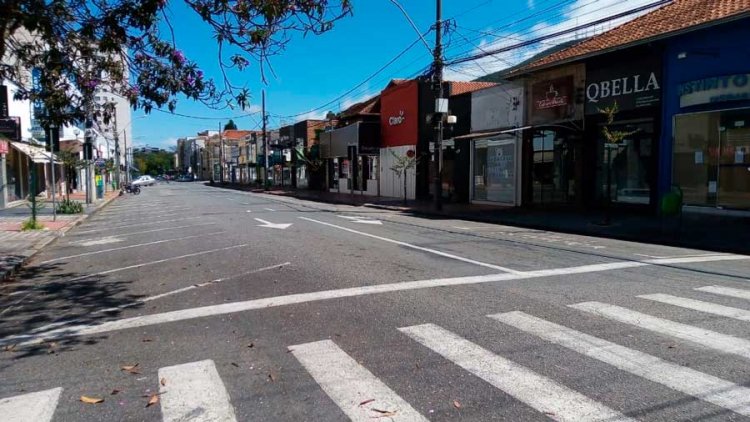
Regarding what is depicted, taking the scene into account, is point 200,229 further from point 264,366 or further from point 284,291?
point 264,366

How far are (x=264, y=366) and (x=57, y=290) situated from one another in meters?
4.93

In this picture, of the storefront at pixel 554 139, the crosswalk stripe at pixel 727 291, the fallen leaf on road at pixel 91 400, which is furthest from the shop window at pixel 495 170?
the fallen leaf on road at pixel 91 400

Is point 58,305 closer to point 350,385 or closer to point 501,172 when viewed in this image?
point 350,385

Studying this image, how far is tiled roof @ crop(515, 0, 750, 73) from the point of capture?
15.4m

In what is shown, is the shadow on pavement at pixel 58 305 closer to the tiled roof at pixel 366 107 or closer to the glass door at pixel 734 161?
the glass door at pixel 734 161

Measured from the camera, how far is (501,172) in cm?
2470

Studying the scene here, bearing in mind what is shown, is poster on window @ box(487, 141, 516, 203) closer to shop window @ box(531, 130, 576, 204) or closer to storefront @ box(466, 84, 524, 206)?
storefront @ box(466, 84, 524, 206)

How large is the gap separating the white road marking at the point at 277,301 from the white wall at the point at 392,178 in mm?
22422

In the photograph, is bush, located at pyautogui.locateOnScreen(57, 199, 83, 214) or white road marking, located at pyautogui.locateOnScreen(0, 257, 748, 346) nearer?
white road marking, located at pyautogui.locateOnScreen(0, 257, 748, 346)

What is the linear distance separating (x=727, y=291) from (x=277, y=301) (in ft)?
18.9

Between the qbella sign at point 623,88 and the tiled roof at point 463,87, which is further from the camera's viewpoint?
the tiled roof at point 463,87

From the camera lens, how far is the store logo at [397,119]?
1296 inches

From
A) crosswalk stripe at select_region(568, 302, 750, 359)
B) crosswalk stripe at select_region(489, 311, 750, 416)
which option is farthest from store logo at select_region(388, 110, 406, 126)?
crosswalk stripe at select_region(489, 311, 750, 416)

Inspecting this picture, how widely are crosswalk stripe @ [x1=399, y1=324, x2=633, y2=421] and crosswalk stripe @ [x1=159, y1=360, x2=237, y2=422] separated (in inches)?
74.3
